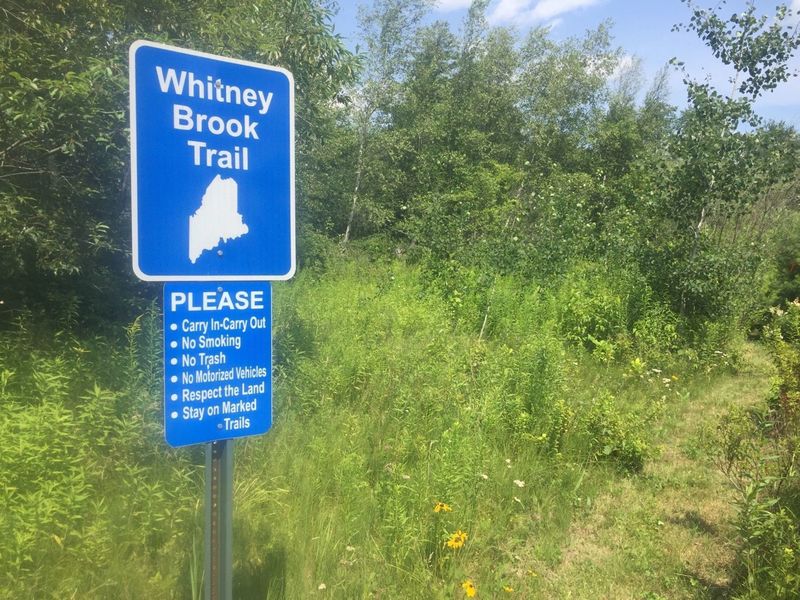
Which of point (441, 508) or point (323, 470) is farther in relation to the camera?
point (323, 470)

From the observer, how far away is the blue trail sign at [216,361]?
159cm

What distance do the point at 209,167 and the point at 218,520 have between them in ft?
3.53

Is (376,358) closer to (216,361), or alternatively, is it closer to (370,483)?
(370,483)

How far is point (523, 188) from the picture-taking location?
21.2 m

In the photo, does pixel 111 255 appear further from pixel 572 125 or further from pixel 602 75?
pixel 602 75

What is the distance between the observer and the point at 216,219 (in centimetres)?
169

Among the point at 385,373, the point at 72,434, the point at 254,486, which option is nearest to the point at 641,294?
the point at 385,373

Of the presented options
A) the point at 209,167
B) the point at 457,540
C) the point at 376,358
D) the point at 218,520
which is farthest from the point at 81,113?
the point at 457,540

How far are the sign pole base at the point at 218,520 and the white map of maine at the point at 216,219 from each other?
61 cm

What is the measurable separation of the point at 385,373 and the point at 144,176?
3687mm

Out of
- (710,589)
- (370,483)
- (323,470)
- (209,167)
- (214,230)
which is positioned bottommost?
(710,589)

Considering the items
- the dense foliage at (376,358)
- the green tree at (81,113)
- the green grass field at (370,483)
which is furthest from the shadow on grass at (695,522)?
the green tree at (81,113)

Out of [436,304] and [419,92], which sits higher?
[419,92]

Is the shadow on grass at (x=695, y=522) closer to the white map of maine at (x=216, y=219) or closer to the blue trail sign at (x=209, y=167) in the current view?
the blue trail sign at (x=209, y=167)
